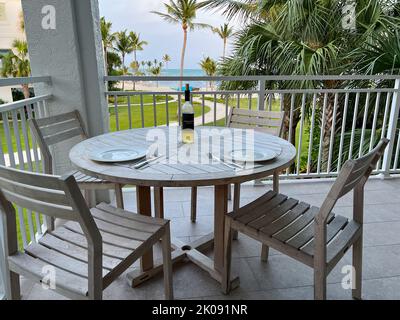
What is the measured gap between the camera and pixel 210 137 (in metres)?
1.95

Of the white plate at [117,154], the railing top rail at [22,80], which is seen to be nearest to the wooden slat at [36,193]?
the white plate at [117,154]

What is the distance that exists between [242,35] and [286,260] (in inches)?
198

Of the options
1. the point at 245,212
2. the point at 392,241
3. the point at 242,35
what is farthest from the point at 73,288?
the point at 242,35

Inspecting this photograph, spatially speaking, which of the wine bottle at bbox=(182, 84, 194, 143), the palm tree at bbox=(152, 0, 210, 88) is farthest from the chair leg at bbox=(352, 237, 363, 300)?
the palm tree at bbox=(152, 0, 210, 88)

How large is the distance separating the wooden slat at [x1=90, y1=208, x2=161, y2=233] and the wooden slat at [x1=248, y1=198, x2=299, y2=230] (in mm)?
482

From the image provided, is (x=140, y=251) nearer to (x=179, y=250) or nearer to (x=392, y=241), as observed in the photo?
(x=179, y=250)

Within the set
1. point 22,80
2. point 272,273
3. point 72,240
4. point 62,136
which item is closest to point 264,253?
point 272,273

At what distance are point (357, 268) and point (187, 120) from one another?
49.5 inches

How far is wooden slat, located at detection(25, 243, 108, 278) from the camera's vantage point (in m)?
1.20

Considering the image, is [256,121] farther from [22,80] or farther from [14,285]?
[14,285]

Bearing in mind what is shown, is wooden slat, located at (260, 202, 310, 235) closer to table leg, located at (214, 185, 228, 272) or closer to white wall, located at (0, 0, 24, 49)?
table leg, located at (214, 185, 228, 272)

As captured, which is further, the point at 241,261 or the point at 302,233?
the point at 241,261

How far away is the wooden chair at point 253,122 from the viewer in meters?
2.22

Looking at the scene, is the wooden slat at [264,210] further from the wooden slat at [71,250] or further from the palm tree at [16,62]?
the palm tree at [16,62]
